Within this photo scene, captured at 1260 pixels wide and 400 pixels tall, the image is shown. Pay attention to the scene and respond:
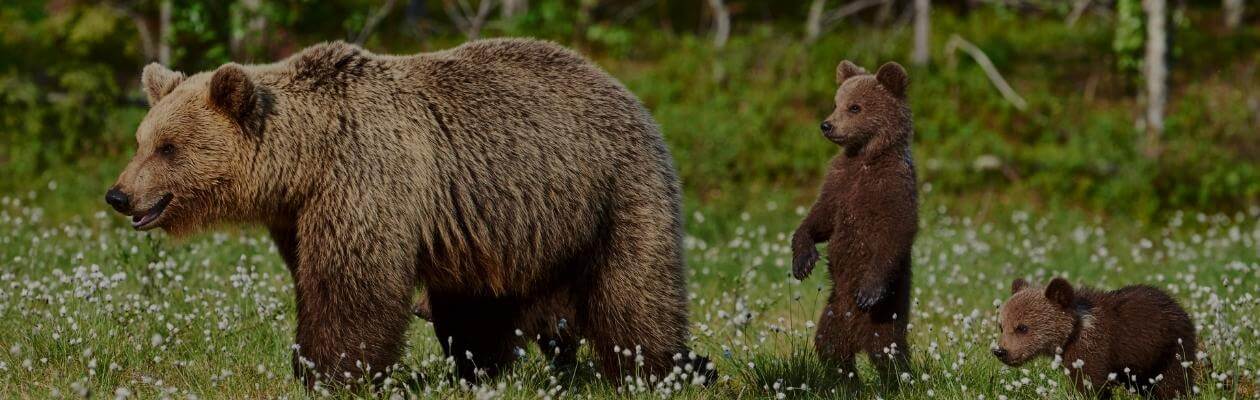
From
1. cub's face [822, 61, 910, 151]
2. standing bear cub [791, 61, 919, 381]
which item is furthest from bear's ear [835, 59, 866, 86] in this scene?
cub's face [822, 61, 910, 151]

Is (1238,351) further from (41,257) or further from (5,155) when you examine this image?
(5,155)

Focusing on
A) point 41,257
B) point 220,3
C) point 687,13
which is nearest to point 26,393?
point 41,257

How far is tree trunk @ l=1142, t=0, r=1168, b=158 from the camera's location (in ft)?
48.4

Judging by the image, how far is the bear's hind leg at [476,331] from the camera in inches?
255

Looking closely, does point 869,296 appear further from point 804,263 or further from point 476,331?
point 476,331

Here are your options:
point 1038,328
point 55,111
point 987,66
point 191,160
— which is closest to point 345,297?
point 191,160

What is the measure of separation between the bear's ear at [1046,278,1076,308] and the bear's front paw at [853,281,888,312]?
2.47 feet

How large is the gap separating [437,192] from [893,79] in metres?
2.27

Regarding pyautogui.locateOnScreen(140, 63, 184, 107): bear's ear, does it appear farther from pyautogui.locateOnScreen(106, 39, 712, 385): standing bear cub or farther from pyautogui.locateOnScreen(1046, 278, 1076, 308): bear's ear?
pyautogui.locateOnScreen(1046, 278, 1076, 308): bear's ear

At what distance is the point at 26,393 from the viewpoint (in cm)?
558

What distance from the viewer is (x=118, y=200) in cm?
548

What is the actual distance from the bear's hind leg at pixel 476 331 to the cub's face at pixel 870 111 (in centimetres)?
185

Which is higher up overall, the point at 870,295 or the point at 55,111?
the point at 870,295

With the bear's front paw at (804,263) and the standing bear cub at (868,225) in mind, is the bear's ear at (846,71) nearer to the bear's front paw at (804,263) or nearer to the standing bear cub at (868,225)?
the standing bear cub at (868,225)
